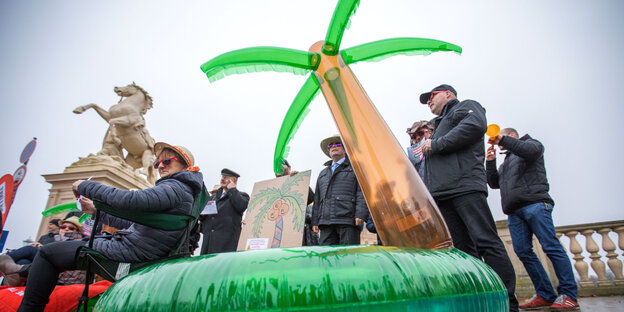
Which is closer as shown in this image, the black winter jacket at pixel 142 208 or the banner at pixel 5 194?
the black winter jacket at pixel 142 208

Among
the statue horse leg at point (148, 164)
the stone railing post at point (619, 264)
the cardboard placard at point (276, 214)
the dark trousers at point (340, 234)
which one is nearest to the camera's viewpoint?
the dark trousers at point (340, 234)

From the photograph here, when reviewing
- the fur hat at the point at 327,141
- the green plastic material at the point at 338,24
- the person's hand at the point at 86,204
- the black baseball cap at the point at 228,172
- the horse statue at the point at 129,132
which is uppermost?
the horse statue at the point at 129,132

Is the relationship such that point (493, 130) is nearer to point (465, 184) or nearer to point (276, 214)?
point (465, 184)

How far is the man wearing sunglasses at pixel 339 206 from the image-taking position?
3.24 meters

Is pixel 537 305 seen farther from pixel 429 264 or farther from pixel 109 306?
pixel 109 306

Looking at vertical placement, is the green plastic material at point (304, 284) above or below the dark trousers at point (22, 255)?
below

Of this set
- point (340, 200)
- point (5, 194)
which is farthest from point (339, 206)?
point (5, 194)

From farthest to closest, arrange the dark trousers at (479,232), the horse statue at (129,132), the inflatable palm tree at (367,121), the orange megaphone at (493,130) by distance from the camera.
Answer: the horse statue at (129,132) < the orange megaphone at (493,130) < the dark trousers at (479,232) < the inflatable palm tree at (367,121)

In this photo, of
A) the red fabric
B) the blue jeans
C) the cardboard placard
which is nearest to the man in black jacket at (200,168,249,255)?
the cardboard placard

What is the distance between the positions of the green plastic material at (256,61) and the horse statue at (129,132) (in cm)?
871

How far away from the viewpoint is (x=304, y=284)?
0.58m

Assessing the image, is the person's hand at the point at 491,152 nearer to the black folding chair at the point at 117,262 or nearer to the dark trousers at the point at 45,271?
the black folding chair at the point at 117,262

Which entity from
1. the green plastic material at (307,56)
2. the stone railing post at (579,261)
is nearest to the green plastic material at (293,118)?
the green plastic material at (307,56)

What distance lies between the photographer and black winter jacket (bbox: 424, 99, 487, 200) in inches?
85.4
